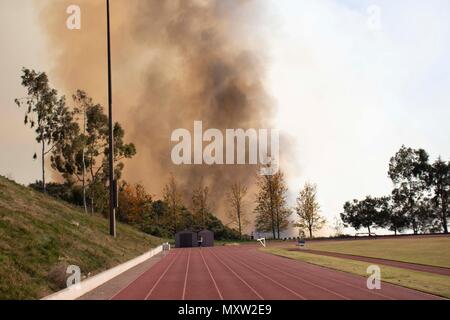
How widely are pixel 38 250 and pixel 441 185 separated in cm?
8159

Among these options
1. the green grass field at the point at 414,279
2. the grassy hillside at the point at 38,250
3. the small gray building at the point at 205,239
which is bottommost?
the small gray building at the point at 205,239

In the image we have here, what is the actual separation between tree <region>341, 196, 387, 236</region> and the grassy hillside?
208 feet

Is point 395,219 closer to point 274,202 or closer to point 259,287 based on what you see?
point 274,202

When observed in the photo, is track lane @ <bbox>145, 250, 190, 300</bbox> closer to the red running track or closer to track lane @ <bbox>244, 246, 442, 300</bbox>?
the red running track

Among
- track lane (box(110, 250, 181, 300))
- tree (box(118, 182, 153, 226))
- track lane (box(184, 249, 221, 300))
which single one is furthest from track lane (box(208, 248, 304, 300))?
tree (box(118, 182, 153, 226))

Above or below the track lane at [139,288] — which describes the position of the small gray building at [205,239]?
below

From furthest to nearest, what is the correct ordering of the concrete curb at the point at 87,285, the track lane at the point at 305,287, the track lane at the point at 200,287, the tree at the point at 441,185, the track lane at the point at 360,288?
the tree at the point at 441,185 → the track lane at the point at 200,287 → the track lane at the point at 305,287 → the track lane at the point at 360,288 → the concrete curb at the point at 87,285

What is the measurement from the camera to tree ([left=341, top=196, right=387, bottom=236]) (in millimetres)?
86000

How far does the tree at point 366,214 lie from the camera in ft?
282

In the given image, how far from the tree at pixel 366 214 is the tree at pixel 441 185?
9453 mm

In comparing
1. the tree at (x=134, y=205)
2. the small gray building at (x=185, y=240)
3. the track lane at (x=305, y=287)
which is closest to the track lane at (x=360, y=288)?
the track lane at (x=305, y=287)

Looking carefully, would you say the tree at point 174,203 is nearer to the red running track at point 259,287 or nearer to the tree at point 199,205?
the tree at point 199,205
